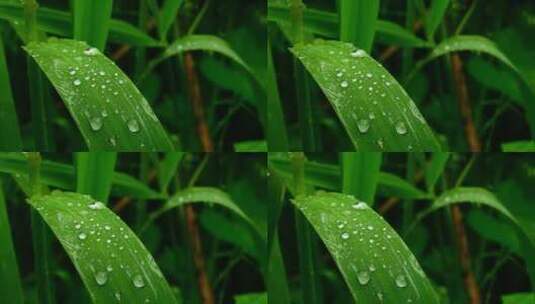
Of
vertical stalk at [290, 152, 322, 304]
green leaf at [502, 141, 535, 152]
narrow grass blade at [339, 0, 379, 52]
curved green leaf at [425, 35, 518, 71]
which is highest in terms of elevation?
narrow grass blade at [339, 0, 379, 52]

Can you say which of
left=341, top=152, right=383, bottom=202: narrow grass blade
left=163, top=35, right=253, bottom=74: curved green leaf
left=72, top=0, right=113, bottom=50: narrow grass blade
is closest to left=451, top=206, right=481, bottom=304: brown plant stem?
left=341, top=152, right=383, bottom=202: narrow grass blade

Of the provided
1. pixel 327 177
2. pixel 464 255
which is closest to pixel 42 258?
pixel 327 177

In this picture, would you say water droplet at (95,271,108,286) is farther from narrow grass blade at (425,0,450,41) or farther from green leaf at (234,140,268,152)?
narrow grass blade at (425,0,450,41)

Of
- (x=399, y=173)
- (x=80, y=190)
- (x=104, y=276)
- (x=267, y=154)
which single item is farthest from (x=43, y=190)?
(x=399, y=173)

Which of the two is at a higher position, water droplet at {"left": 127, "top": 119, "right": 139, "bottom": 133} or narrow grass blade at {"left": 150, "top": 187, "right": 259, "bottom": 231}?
water droplet at {"left": 127, "top": 119, "right": 139, "bottom": 133}

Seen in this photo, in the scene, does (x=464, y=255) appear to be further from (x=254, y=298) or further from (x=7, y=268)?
(x=7, y=268)

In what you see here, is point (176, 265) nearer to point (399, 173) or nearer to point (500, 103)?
point (399, 173)
